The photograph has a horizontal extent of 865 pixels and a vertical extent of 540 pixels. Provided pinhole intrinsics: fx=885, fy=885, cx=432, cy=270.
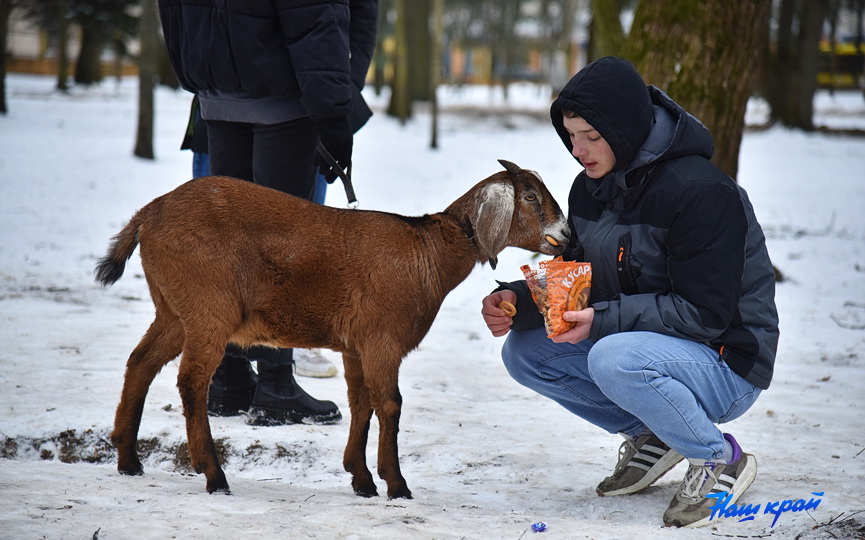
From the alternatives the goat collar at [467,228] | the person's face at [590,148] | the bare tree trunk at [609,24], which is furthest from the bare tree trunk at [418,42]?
the person's face at [590,148]

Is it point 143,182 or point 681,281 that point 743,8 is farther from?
point 143,182

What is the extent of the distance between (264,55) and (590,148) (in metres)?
1.68

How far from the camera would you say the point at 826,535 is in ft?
11.2

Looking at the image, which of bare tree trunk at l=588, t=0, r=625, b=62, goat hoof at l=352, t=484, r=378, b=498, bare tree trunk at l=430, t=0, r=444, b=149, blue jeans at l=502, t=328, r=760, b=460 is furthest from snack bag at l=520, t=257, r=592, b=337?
bare tree trunk at l=430, t=0, r=444, b=149

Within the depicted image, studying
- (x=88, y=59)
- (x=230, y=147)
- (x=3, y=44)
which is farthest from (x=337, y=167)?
(x=88, y=59)

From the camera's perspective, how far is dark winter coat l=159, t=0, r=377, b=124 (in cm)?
425

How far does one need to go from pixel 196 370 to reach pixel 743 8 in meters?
5.75

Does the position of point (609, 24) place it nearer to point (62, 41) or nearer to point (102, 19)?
point (62, 41)

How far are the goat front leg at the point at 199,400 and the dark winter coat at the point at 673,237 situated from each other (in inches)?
64.7

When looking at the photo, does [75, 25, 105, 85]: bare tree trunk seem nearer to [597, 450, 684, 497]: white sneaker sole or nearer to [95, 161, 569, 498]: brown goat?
[95, 161, 569, 498]: brown goat

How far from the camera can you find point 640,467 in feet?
13.3

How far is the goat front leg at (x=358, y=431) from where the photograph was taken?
406cm

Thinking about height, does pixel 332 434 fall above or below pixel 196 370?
below

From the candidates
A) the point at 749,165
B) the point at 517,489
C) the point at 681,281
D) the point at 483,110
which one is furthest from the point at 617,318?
the point at 483,110
